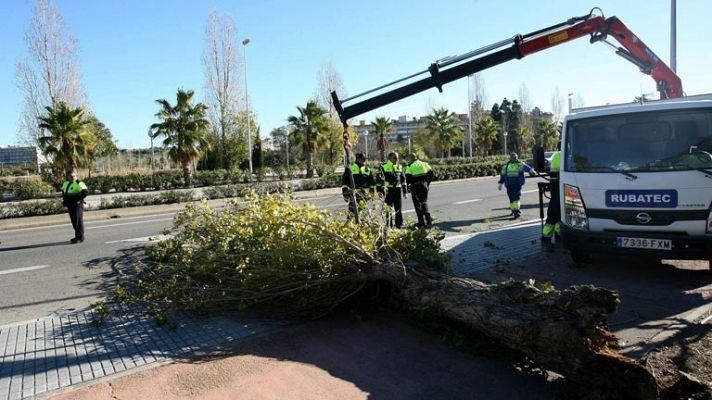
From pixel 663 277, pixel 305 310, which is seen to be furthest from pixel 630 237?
pixel 305 310

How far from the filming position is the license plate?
5602 mm

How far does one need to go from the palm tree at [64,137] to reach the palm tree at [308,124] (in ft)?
47.2

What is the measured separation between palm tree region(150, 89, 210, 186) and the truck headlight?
2582 centimetres

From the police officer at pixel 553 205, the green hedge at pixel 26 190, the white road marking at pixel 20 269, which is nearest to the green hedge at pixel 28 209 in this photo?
the green hedge at pixel 26 190

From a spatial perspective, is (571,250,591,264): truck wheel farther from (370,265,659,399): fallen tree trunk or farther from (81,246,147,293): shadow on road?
(81,246,147,293): shadow on road

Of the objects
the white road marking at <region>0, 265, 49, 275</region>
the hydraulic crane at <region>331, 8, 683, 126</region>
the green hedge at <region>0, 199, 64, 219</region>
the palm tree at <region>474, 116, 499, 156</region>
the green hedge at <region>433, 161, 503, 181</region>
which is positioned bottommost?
the white road marking at <region>0, 265, 49, 275</region>

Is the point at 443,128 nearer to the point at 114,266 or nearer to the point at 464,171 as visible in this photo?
the point at 464,171

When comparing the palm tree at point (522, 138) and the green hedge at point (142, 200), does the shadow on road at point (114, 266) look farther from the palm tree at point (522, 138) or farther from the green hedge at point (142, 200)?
the palm tree at point (522, 138)

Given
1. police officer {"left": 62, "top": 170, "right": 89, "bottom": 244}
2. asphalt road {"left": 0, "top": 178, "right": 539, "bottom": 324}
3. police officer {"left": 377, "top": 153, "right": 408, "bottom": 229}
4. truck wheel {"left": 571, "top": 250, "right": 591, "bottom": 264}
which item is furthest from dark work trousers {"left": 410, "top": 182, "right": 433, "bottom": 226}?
police officer {"left": 62, "top": 170, "right": 89, "bottom": 244}

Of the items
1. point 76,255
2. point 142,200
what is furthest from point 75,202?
point 142,200

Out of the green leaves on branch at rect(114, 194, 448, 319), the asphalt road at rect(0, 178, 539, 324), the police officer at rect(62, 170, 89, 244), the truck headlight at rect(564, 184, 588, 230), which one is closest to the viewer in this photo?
the green leaves on branch at rect(114, 194, 448, 319)

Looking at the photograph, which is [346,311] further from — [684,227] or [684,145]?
[684,145]

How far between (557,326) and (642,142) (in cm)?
380

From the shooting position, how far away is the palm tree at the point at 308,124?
3566cm
